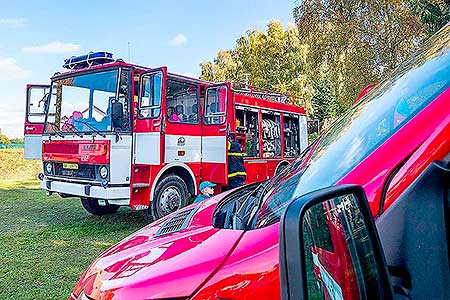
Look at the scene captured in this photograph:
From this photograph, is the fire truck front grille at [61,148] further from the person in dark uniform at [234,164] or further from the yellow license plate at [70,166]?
the person in dark uniform at [234,164]

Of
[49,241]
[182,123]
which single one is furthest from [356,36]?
[49,241]

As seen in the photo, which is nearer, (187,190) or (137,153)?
(137,153)

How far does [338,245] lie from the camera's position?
1029 mm

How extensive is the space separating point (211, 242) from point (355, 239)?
0.55 metres

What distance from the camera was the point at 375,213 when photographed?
1.12 m

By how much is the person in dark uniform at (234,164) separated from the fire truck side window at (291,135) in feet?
9.02

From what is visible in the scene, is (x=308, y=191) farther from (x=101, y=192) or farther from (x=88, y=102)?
(x=88, y=102)

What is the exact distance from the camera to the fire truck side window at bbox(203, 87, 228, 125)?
23.4 feet

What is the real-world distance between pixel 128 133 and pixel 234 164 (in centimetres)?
221

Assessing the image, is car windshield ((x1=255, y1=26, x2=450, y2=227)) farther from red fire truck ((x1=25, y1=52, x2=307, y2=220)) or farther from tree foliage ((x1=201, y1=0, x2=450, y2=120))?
tree foliage ((x1=201, y1=0, x2=450, y2=120))

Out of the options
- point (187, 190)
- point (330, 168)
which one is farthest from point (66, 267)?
point (330, 168)

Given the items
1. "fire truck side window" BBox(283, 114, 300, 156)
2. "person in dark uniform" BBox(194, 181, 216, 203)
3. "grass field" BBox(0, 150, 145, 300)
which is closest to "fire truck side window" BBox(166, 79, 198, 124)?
"person in dark uniform" BBox(194, 181, 216, 203)

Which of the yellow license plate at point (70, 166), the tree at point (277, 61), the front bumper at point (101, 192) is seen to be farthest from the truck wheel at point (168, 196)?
the tree at point (277, 61)

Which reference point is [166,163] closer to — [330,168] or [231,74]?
[330,168]
